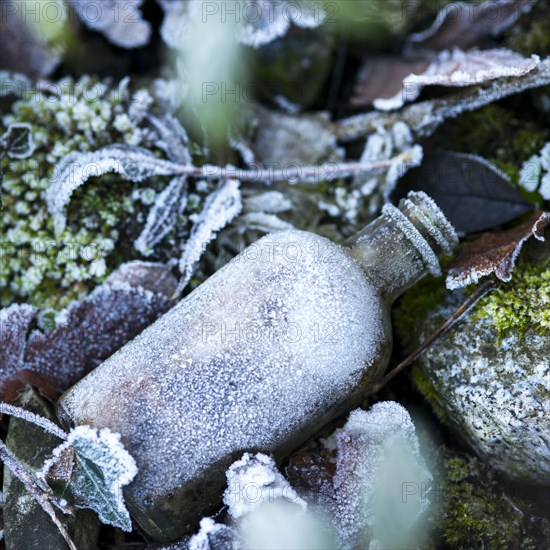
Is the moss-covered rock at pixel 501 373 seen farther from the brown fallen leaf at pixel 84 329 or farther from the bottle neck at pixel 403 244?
the brown fallen leaf at pixel 84 329

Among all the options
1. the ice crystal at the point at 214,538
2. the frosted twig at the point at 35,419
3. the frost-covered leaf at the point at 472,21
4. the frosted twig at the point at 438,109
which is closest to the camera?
the ice crystal at the point at 214,538

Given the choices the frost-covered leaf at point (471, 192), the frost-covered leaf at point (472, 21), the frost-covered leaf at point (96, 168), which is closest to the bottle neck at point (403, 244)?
the frost-covered leaf at point (471, 192)

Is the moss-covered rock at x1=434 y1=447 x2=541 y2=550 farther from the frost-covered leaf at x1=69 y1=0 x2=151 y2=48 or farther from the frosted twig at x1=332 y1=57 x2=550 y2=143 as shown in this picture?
the frost-covered leaf at x1=69 y1=0 x2=151 y2=48

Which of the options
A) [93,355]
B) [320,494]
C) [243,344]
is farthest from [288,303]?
[93,355]

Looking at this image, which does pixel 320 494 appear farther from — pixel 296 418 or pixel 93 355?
pixel 93 355

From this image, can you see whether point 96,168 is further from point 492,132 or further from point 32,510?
point 492,132

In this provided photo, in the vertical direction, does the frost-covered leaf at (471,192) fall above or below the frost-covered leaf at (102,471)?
above
